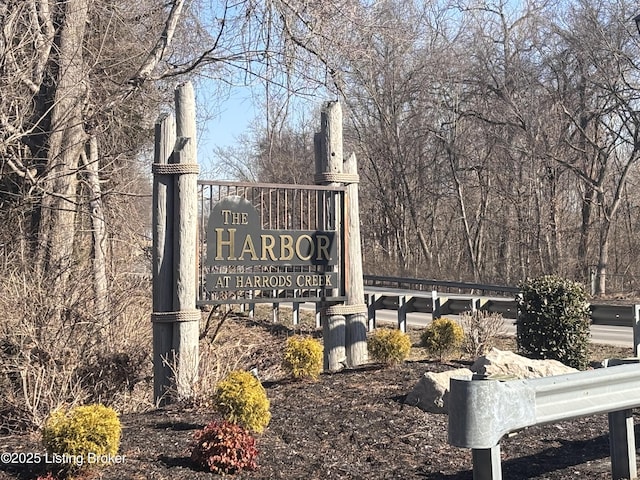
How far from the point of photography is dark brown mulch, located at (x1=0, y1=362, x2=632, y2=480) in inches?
227

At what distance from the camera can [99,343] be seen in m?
8.83

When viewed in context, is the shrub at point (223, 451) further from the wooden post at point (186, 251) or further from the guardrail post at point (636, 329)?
the guardrail post at point (636, 329)

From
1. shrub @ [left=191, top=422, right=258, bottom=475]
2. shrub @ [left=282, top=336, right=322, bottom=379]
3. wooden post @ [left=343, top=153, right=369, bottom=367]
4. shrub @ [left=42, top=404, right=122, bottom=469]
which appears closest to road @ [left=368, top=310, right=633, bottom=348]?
wooden post @ [left=343, top=153, right=369, bottom=367]

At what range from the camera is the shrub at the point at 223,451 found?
5.61m

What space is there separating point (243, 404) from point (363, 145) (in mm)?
31681

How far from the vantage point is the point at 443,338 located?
9.77 meters

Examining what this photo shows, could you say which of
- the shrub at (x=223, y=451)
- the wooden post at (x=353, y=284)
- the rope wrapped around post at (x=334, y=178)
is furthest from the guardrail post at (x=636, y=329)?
the shrub at (x=223, y=451)

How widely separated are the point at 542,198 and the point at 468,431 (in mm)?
25876

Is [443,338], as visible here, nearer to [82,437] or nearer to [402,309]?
[402,309]

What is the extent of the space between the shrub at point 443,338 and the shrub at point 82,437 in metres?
5.11

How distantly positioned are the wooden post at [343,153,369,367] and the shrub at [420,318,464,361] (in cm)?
92

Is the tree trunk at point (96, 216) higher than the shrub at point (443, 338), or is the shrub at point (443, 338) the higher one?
the tree trunk at point (96, 216)

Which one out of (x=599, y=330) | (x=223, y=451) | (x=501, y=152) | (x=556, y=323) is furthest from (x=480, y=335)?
(x=501, y=152)

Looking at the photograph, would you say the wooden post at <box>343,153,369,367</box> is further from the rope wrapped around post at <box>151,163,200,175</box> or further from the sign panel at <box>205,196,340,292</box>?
the rope wrapped around post at <box>151,163,200,175</box>
